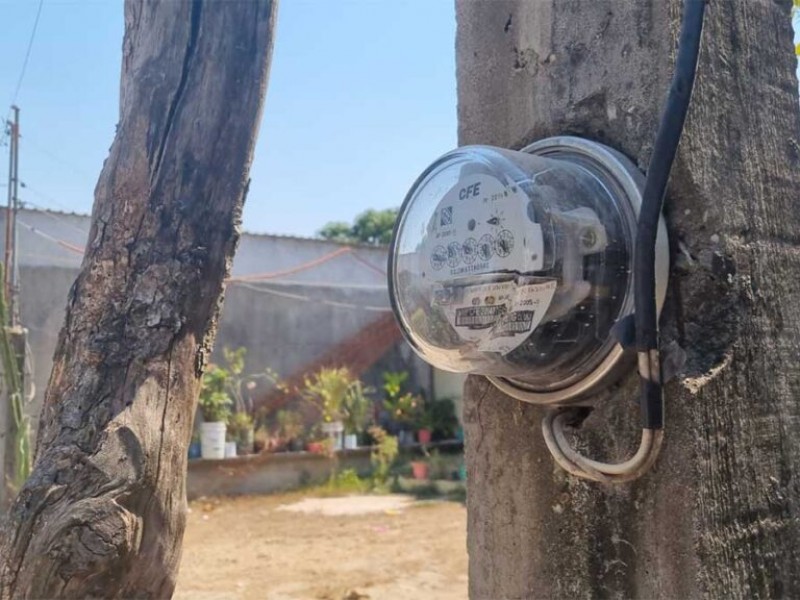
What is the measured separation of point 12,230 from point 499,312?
7611mm

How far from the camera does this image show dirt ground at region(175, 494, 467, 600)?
471cm

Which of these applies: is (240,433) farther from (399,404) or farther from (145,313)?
(145,313)

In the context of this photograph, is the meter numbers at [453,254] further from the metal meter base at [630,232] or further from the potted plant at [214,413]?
the potted plant at [214,413]

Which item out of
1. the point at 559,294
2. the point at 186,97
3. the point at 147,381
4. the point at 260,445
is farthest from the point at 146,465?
the point at 260,445

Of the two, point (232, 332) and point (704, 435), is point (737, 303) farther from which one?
point (232, 332)

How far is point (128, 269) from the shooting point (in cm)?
135

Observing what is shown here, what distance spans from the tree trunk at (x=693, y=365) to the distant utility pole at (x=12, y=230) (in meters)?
6.78

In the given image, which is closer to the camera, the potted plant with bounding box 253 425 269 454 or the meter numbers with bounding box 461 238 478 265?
the meter numbers with bounding box 461 238 478 265

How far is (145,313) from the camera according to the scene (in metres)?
1.34

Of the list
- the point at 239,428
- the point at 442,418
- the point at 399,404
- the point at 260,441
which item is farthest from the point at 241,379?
the point at 442,418

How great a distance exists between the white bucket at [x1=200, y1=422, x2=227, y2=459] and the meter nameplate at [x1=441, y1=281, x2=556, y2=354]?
7.57 metres

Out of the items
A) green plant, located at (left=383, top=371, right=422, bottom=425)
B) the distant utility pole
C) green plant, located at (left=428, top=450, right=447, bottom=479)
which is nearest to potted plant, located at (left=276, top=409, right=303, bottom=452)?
green plant, located at (left=383, top=371, right=422, bottom=425)

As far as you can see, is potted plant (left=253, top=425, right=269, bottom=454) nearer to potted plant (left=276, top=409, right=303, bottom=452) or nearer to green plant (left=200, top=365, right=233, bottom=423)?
potted plant (left=276, top=409, right=303, bottom=452)

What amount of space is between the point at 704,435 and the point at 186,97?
3.52 ft
